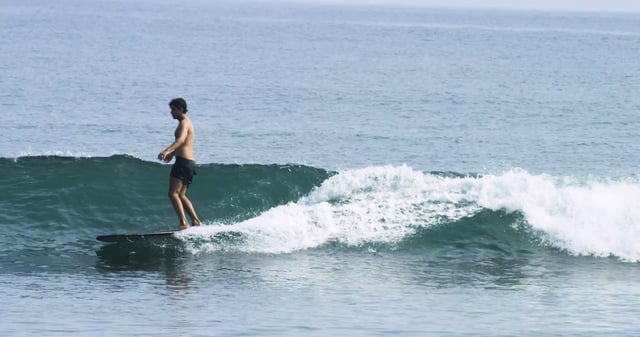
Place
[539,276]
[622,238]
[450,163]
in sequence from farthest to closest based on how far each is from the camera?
[450,163] → [622,238] → [539,276]

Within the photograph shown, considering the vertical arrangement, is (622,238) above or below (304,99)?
below

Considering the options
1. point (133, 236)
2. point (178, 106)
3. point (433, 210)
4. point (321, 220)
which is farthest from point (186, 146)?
point (433, 210)

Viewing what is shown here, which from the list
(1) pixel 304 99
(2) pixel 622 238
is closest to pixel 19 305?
(2) pixel 622 238

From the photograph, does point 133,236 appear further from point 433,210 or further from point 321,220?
point 433,210

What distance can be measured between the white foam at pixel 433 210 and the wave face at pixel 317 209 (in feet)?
0.07

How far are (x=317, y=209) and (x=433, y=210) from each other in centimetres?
202

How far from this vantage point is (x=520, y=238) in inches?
666

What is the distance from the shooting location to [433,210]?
17453mm

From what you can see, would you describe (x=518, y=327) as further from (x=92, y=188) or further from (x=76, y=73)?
(x=76, y=73)

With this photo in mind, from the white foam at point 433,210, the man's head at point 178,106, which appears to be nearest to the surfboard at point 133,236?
the white foam at point 433,210

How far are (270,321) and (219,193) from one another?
758cm

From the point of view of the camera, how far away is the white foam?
1605cm

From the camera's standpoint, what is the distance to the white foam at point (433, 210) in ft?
52.6

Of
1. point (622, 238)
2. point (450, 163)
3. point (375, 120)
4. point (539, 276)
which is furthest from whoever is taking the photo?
point (375, 120)
